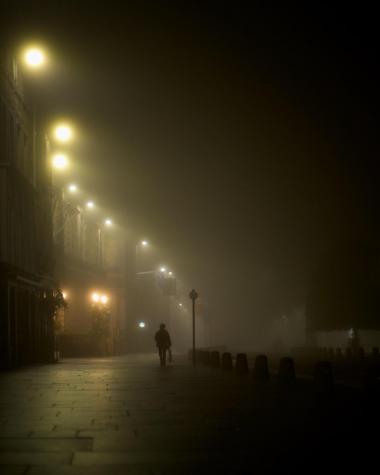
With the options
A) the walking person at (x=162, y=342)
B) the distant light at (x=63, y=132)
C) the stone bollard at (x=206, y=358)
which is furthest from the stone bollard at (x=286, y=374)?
the stone bollard at (x=206, y=358)

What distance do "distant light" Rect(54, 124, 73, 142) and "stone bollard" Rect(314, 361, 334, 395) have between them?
2026 centimetres

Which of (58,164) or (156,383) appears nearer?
(156,383)

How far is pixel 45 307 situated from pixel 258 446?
3307 cm

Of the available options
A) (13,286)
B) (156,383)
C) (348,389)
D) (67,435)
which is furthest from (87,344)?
(67,435)

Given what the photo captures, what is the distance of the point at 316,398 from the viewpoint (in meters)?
16.9

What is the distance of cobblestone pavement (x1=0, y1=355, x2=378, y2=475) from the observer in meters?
8.21

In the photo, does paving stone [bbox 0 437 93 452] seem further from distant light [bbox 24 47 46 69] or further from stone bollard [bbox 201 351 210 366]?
stone bollard [bbox 201 351 210 366]

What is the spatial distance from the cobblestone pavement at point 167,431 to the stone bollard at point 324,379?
72 cm

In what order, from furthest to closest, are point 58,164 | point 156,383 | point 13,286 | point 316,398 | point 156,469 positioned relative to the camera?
point 58,164 → point 13,286 → point 156,383 → point 316,398 → point 156,469

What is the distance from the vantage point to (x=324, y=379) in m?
18.4

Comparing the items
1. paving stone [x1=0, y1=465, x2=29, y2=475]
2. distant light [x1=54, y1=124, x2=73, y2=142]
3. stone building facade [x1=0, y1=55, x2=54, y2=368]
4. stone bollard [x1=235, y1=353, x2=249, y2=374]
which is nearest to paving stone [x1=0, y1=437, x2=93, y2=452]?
paving stone [x1=0, y1=465, x2=29, y2=475]

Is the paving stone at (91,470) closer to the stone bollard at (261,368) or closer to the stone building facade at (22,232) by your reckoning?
the stone bollard at (261,368)

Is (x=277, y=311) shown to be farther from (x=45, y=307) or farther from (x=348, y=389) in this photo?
(x=348, y=389)

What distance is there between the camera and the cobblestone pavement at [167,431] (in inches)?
323
